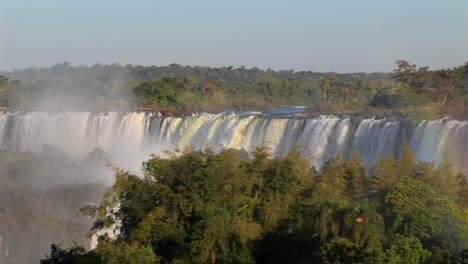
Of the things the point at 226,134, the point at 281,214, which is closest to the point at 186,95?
the point at 226,134

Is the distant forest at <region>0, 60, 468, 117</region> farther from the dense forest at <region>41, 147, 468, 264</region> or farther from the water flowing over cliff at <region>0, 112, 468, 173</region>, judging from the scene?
the dense forest at <region>41, 147, 468, 264</region>

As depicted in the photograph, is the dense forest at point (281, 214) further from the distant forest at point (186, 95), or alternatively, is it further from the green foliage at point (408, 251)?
the distant forest at point (186, 95)

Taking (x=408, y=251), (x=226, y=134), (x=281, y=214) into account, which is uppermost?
(x=408, y=251)

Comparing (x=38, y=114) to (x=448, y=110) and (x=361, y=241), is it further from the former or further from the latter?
(x=361, y=241)

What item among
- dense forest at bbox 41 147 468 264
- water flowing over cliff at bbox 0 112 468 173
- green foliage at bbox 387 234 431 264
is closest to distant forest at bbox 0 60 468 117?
water flowing over cliff at bbox 0 112 468 173

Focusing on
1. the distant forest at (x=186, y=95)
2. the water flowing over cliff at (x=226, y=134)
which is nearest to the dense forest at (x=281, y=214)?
the water flowing over cliff at (x=226, y=134)

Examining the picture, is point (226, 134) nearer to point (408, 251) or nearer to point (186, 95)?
point (186, 95)
